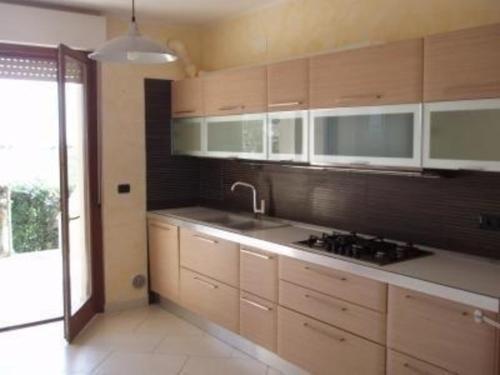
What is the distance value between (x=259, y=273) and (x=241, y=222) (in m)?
0.93

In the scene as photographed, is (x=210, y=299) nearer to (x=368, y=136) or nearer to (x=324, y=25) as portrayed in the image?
(x=368, y=136)

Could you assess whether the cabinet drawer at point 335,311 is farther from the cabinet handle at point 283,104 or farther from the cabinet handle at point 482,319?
the cabinet handle at point 283,104

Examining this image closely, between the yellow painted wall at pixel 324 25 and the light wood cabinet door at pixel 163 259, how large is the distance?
4.79 feet

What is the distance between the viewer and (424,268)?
246 cm

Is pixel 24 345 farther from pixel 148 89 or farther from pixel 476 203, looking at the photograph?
pixel 476 203

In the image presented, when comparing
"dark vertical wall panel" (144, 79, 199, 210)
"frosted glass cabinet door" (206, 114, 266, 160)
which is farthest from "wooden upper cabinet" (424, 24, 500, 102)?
"dark vertical wall panel" (144, 79, 199, 210)

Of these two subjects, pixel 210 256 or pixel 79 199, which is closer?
pixel 210 256

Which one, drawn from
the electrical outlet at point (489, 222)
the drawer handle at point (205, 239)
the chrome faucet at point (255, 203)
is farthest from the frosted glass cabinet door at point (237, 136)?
the electrical outlet at point (489, 222)

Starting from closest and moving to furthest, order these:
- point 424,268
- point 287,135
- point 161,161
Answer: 1. point 424,268
2. point 287,135
3. point 161,161

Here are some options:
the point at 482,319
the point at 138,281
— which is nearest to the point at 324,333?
the point at 482,319

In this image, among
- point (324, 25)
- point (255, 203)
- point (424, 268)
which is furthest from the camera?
point (255, 203)

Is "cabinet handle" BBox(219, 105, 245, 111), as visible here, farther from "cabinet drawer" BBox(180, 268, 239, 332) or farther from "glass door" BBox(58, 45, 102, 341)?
"cabinet drawer" BBox(180, 268, 239, 332)

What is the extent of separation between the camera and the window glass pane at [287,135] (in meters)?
3.24

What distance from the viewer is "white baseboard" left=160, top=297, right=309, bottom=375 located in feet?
10.4
